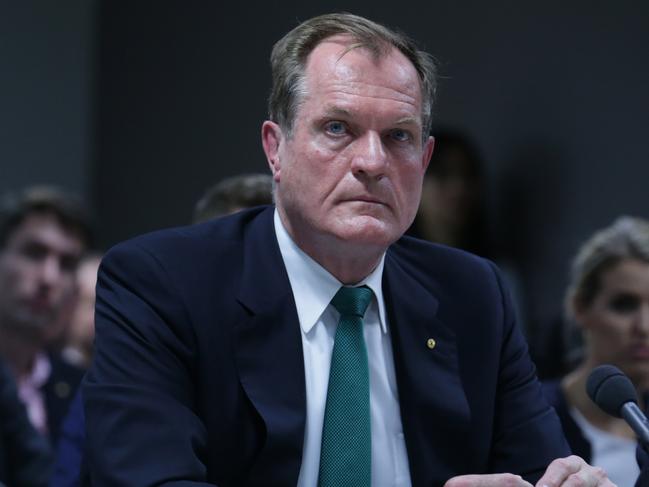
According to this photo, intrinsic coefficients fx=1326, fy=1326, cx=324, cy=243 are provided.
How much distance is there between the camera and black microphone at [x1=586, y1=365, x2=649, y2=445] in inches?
84.1

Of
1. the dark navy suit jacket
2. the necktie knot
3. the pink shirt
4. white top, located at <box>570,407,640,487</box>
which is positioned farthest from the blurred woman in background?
the pink shirt

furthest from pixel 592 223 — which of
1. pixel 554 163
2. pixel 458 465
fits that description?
pixel 458 465

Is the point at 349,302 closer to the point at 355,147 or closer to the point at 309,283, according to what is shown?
the point at 309,283

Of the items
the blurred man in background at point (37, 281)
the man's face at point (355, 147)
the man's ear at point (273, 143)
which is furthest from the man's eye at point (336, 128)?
the blurred man in background at point (37, 281)

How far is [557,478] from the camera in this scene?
7.13 feet

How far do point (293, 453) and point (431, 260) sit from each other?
55 centimetres

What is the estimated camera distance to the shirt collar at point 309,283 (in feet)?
7.59

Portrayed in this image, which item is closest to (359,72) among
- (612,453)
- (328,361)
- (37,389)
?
(328,361)

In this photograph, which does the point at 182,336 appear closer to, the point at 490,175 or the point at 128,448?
the point at 128,448

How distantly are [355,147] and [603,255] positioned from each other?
5.73 feet

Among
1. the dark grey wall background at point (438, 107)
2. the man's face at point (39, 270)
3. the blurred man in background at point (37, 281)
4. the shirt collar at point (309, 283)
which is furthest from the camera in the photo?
the dark grey wall background at point (438, 107)

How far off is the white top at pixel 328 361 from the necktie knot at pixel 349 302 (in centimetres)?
1

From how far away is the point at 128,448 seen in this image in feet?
6.78

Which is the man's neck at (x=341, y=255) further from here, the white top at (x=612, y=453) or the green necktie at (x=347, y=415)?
the white top at (x=612, y=453)
